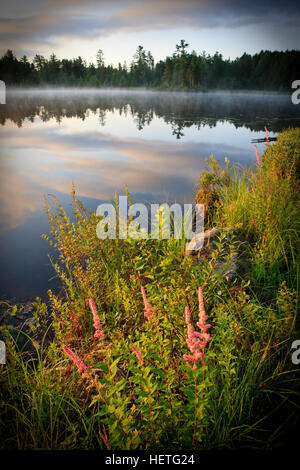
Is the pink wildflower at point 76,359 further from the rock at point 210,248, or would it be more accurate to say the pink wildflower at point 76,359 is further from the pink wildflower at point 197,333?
the rock at point 210,248

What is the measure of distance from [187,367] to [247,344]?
1.19 metres

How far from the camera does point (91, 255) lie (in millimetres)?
3727

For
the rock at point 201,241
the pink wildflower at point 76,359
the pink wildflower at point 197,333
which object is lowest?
the rock at point 201,241

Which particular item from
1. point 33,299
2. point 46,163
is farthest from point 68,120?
point 33,299

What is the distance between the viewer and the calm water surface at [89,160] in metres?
5.98

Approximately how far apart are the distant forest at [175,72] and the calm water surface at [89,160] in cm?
1124

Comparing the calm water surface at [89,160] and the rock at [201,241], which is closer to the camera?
the rock at [201,241]

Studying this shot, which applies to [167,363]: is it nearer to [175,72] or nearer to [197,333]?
[197,333]

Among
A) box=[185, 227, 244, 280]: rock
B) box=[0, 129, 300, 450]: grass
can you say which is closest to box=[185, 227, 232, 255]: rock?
box=[185, 227, 244, 280]: rock

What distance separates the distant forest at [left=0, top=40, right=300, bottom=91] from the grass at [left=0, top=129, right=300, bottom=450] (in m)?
30.7

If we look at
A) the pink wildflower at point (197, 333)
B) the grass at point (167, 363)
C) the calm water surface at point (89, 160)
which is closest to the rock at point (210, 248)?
the grass at point (167, 363)

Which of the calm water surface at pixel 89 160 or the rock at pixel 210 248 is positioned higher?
the calm water surface at pixel 89 160

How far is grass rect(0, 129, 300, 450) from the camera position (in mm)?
1426
